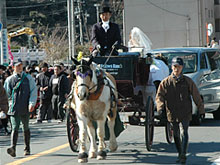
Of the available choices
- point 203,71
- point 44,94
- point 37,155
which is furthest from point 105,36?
point 44,94

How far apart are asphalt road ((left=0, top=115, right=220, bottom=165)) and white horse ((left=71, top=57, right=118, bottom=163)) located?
0.31 m

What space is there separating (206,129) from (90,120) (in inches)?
189

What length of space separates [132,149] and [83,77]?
7.79 ft

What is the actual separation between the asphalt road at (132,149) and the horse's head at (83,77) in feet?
4.40

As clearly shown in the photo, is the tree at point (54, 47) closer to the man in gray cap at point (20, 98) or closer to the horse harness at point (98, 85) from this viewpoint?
the man in gray cap at point (20, 98)

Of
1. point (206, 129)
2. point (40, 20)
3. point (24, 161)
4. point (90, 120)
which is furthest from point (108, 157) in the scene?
point (40, 20)

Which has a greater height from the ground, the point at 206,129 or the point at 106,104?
the point at 106,104

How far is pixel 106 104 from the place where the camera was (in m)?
9.02

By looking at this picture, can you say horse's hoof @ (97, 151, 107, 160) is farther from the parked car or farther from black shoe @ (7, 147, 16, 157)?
the parked car

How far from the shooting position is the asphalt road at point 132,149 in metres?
8.88

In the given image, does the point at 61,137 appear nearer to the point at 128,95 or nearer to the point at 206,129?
the point at 128,95

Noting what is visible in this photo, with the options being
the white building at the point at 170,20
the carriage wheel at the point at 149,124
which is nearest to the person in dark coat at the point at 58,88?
the carriage wheel at the point at 149,124

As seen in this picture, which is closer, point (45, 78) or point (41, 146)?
point (41, 146)

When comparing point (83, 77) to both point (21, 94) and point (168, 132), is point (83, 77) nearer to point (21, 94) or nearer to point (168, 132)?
point (21, 94)
